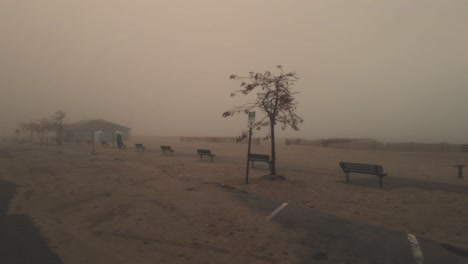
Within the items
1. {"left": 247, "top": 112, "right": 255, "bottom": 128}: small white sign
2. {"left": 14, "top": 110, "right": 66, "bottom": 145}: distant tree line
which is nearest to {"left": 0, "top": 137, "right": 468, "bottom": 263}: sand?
{"left": 247, "top": 112, "right": 255, "bottom": 128}: small white sign

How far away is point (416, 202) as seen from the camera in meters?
10.6

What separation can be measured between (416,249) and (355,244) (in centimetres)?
104

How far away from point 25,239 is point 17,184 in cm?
817

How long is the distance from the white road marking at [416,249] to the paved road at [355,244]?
2.5 inches

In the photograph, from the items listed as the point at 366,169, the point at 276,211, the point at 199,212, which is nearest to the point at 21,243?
the point at 199,212

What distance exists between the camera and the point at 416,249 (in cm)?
637

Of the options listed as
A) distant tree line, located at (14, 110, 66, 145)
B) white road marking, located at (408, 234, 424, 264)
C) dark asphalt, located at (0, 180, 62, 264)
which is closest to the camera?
dark asphalt, located at (0, 180, 62, 264)

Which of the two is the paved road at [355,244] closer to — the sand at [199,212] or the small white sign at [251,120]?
the sand at [199,212]

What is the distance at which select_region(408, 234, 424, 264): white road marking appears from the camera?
588 centimetres

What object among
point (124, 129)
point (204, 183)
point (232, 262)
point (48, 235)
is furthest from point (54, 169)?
point (124, 129)

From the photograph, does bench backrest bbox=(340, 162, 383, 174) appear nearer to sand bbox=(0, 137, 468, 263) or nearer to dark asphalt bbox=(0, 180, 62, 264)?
sand bbox=(0, 137, 468, 263)

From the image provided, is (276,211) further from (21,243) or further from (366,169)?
(366,169)

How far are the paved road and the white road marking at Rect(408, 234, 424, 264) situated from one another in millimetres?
64

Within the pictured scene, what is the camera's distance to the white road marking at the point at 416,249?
19.3 feet
